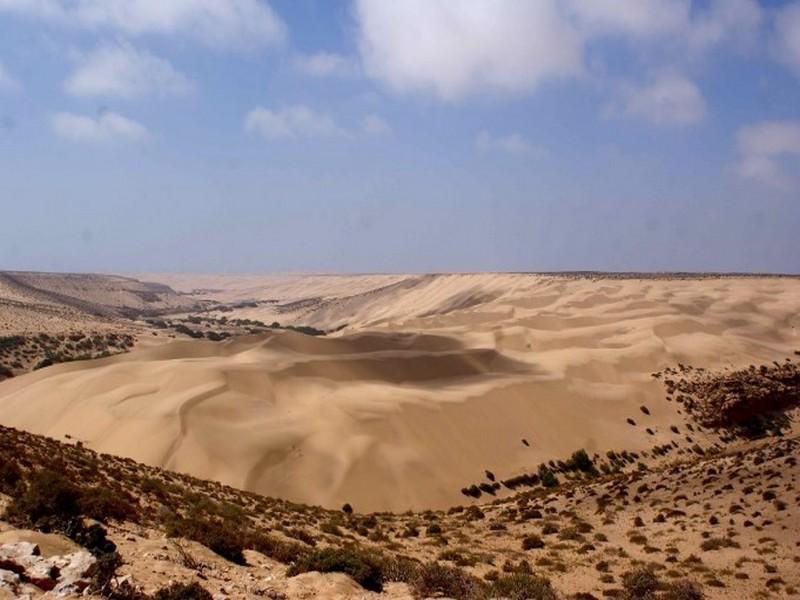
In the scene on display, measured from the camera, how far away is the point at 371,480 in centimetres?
2822

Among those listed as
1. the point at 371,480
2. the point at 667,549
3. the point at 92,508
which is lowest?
the point at 371,480

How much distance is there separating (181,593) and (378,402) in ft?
99.2

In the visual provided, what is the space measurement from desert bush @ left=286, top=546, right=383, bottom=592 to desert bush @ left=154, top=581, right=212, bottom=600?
2.76 m

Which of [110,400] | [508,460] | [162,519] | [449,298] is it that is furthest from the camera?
[449,298]

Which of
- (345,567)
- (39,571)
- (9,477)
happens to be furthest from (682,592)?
(9,477)

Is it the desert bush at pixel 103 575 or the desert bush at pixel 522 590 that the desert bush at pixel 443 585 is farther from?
the desert bush at pixel 103 575

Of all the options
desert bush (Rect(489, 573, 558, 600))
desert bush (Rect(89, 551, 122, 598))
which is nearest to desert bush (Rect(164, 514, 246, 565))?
desert bush (Rect(89, 551, 122, 598))

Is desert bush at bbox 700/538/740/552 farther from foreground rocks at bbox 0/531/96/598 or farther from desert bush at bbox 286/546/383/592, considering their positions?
foreground rocks at bbox 0/531/96/598

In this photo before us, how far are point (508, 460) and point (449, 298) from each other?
303ft

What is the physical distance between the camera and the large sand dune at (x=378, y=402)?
95.6 feet

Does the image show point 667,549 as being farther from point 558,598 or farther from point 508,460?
point 508,460

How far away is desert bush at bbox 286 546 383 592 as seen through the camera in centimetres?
1043

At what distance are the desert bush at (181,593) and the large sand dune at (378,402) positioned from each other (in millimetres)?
18792

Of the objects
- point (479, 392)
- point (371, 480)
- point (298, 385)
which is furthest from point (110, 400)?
point (479, 392)
